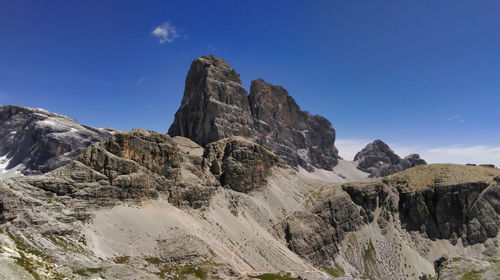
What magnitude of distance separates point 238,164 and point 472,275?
96646mm

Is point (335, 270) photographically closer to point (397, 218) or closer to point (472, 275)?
point (397, 218)

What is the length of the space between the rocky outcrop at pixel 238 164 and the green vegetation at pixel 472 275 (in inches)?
3659

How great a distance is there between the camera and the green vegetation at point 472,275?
2980cm

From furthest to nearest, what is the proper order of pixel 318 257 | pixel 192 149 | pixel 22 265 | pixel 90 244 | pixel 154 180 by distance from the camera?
pixel 192 149 < pixel 318 257 < pixel 154 180 < pixel 90 244 < pixel 22 265

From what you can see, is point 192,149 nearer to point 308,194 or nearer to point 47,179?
point 308,194

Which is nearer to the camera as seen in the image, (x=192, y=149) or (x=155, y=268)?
(x=155, y=268)

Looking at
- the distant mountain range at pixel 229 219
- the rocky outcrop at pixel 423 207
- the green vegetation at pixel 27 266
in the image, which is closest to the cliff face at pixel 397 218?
the rocky outcrop at pixel 423 207

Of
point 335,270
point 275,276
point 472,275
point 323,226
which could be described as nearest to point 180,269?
point 275,276

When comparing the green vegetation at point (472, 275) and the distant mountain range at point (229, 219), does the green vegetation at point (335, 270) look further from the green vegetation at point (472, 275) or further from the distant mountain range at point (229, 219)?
the green vegetation at point (472, 275)

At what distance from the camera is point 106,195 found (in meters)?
79.6

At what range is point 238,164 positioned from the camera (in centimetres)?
12306

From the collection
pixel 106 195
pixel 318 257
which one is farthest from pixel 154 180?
pixel 318 257

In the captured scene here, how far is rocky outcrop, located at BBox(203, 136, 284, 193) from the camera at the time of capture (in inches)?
4751

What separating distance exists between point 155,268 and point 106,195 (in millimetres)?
26115
